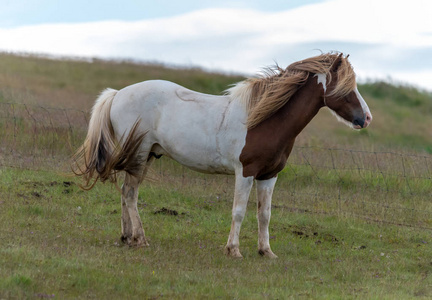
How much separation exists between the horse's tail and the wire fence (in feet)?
6.89

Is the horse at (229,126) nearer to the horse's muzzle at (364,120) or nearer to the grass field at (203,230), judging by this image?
the horse's muzzle at (364,120)

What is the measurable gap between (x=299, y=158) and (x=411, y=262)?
493 centimetres

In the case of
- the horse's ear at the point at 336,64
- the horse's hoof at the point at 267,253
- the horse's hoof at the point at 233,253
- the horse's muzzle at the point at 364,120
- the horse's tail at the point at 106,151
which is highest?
the horse's ear at the point at 336,64

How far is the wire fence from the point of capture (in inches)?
377

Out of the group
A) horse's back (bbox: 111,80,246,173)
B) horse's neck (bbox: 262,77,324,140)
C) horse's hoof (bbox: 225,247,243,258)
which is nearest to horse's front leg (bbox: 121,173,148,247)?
horse's back (bbox: 111,80,246,173)

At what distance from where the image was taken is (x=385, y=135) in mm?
24094

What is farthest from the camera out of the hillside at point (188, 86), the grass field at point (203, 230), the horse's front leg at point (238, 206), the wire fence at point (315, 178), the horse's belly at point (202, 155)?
the hillside at point (188, 86)

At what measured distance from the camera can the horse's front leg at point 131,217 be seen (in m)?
6.86

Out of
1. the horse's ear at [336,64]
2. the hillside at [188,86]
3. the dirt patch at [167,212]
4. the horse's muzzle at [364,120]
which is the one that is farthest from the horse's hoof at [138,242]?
the hillside at [188,86]

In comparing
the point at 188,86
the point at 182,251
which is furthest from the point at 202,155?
the point at 188,86

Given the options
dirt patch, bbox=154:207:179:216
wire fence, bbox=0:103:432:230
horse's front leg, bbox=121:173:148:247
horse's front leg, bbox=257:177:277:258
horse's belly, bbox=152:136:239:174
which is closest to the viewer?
horse's belly, bbox=152:136:239:174

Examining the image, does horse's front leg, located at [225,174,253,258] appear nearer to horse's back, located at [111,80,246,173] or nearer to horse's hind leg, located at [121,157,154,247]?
horse's back, located at [111,80,246,173]

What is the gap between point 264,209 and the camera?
22.3ft

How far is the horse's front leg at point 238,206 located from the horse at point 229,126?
0.04ft
